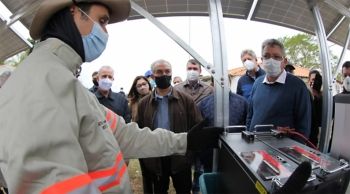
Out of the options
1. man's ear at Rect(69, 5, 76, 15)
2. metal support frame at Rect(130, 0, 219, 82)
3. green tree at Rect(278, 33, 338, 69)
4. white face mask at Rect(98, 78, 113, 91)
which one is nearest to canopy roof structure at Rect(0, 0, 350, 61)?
metal support frame at Rect(130, 0, 219, 82)

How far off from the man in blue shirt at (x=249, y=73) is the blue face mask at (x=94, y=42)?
105 inches

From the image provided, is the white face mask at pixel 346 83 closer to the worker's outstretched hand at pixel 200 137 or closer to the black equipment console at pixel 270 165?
the black equipment console at pixel 270 165

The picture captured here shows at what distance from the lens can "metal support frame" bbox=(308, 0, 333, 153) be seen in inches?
124

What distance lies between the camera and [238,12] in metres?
3.23

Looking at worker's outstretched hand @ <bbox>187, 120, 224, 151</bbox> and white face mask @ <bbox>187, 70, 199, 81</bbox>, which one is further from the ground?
white face mask @ <bbox>187, 70, 199, 81</bbox>

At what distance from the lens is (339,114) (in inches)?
44.9

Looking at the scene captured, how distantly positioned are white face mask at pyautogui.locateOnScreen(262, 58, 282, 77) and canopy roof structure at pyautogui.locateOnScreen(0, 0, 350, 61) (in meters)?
0.79

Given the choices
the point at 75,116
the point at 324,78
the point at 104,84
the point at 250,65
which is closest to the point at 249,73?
the point at 250,65

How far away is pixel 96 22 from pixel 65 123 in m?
0.68

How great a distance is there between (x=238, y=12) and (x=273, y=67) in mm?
965

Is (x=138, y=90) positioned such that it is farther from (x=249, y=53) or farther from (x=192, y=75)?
(x=249, y=53)

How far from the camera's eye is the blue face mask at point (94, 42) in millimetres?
1369

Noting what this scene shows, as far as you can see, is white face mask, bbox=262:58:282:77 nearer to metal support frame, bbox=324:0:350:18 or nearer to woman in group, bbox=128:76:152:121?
metal support frame, bbox=324:0:350:18

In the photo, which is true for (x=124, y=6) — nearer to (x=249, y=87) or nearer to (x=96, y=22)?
(x=96, y=22)
